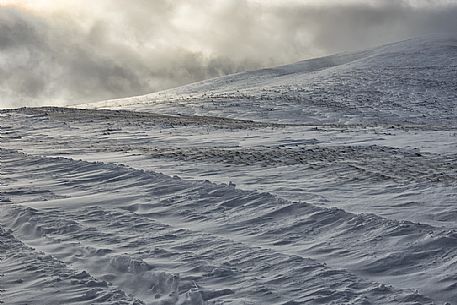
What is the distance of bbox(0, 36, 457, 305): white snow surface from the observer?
21.4 feet

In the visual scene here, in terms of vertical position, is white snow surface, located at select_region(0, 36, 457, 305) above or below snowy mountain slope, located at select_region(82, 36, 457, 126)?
below

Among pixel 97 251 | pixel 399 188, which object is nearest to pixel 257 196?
pixel 399 188

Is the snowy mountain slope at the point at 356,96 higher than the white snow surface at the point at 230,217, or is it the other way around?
the snowy mountain slope at the point at 356,96

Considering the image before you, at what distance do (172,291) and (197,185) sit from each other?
162 inches

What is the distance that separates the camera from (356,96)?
32.0 meters

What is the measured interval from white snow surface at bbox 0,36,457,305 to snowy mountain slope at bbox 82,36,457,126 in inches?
353

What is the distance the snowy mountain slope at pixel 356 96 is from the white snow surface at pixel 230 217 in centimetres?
897

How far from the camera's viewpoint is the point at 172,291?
6449mm

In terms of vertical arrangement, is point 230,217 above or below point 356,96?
below

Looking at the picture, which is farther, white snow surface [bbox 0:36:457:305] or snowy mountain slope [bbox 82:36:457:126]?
snowy mountain slope [bbox 82:36:457:126]

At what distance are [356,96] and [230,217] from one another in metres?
24.1

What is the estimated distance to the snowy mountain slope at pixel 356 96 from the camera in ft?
87.9

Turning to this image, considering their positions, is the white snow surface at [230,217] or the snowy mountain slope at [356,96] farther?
the snowy mountain slope at [356,96]

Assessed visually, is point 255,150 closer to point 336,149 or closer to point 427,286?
point 336,149
